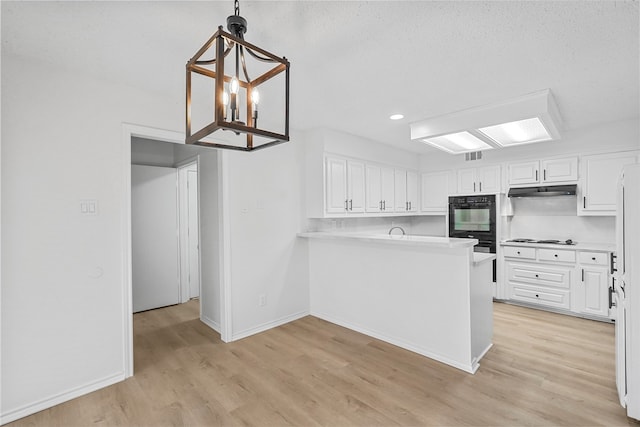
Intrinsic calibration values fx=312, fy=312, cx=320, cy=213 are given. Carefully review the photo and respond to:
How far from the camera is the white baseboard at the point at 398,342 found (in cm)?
268

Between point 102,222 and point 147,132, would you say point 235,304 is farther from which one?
point 147,132

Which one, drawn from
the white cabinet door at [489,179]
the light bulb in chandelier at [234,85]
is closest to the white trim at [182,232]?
the light bulb in chandelier at [234,85]

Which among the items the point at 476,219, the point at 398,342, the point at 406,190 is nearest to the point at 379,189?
the point at 406,190

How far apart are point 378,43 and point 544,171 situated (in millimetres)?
3574

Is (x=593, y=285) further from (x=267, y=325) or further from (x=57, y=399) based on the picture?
(x=57, y=399)

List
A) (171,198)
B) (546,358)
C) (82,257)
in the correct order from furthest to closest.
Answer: (171,198) < (546,358) < (82,257)

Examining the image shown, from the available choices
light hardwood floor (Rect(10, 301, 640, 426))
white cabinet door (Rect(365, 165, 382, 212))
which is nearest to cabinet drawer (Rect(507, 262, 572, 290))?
light hardwood floor (Rect(10, 301, 640, 426))

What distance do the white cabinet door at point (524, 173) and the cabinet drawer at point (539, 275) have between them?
3.88ft

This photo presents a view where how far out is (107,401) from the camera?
90.9 inches

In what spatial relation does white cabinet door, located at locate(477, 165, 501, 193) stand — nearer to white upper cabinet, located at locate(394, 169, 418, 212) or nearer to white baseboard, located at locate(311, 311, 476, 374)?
white upper cabinet, located at locate(394, 169, 418, 212)

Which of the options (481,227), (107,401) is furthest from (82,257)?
(481,227)

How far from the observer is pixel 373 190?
4.68m

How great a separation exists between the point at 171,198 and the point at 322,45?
351cm

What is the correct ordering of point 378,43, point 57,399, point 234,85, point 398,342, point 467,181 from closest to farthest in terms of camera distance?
point 234,85 < point 378,43 < point 57,399 < point 398,342 < point 467,181
